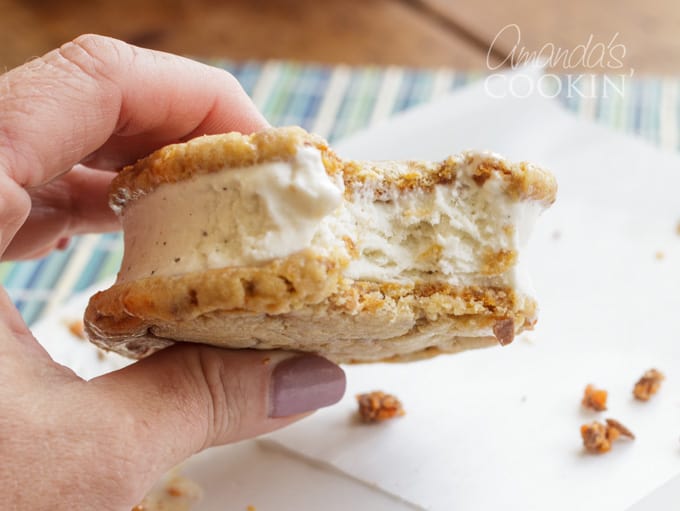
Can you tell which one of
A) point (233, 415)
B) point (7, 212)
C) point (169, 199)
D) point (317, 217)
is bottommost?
point (233, 415)

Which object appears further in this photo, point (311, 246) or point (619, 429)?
point (619, 429)

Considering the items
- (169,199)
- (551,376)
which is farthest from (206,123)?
(551,376)

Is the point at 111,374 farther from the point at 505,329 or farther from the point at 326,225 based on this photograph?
the point at 505,329

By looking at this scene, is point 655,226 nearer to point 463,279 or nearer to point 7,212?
point 463,279

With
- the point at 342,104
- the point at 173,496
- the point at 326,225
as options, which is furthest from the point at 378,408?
the point at 342,104

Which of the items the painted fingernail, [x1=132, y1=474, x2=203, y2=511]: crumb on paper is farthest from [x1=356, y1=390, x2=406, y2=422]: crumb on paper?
the painted fingernail

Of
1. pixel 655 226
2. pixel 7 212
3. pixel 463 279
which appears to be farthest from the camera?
pixel 655 226

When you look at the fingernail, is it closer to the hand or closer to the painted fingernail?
the hand
